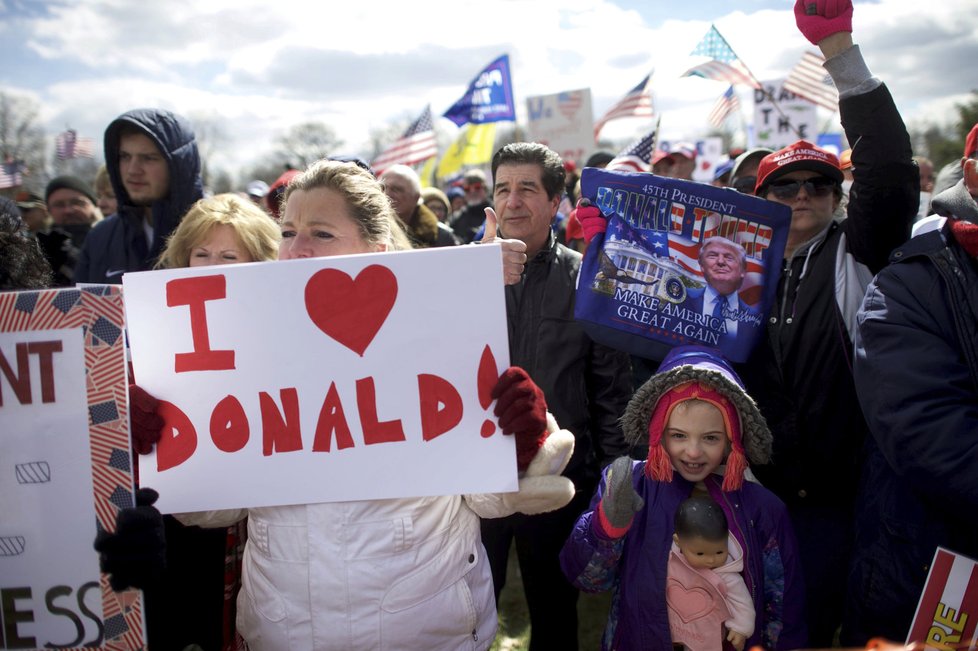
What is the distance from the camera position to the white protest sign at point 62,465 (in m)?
1.53

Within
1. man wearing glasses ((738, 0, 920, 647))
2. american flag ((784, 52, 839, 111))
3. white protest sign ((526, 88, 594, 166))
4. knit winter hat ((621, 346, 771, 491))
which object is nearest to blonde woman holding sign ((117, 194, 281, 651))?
knit winter hat ((621, 346, 771, 491))

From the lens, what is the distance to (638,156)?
606 centimetres

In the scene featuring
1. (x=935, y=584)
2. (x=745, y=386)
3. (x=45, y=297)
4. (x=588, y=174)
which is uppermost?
(x=588, y=174)

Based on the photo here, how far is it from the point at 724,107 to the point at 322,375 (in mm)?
10124

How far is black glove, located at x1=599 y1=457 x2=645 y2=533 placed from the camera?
6.88 feet

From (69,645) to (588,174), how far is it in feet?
7.34

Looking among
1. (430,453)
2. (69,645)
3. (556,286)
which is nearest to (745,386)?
(556,286)

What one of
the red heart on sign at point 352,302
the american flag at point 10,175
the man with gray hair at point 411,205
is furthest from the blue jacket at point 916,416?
the american flag at point 10,175

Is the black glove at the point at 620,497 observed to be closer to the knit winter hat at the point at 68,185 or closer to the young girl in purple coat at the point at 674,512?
the young girl in purple coat at the point at 674,512

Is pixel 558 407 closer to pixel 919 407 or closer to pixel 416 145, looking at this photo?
pixel 919 407

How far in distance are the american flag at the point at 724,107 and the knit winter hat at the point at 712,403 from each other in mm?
8859

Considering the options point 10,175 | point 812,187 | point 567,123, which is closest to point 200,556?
point 812,187

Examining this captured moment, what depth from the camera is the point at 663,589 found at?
2.22 meters

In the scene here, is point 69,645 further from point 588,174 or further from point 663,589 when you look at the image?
point 588,174
